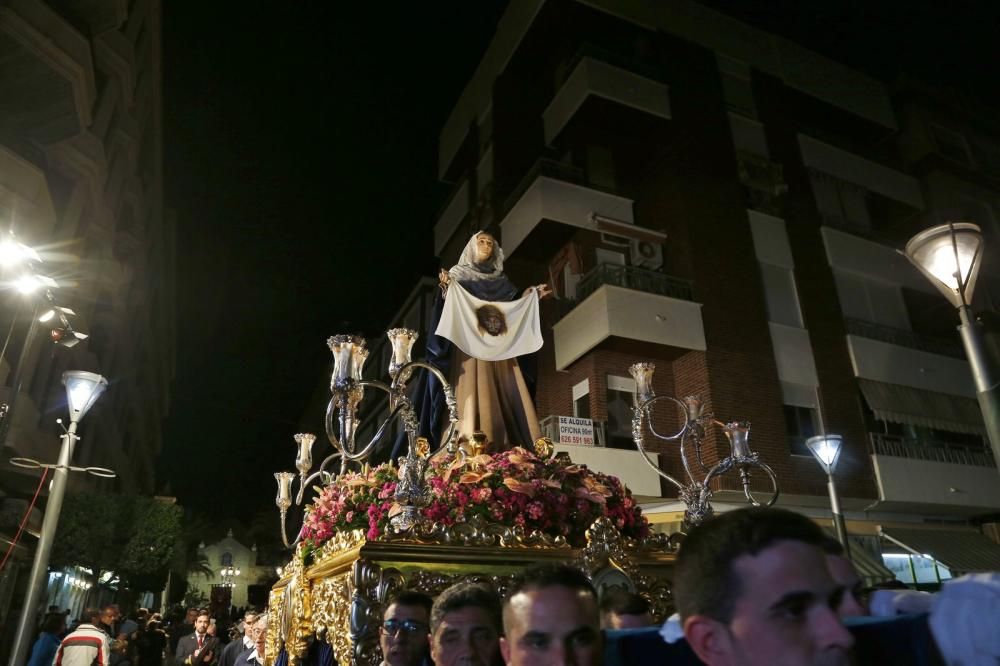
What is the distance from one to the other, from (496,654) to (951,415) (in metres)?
19.7

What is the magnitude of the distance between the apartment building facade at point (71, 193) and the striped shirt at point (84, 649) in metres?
2.67

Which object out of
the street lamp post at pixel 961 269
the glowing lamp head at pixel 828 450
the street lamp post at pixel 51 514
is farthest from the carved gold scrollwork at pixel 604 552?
the glowing lamp head at pixel 828 450

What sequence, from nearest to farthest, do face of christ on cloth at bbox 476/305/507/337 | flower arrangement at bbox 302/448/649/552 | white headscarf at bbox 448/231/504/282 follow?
flower arrangement at bbox 302/448/649/552, face of christ on cloth at bbox 476/305/507/337, white headscarf at bbox 448/231/504/282

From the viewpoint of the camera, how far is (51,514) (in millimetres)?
6004

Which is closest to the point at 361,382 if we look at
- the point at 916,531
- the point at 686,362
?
the point at 686,362

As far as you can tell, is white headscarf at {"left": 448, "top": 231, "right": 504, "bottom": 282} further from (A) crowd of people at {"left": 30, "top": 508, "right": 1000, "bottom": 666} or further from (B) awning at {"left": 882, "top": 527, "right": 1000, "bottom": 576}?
(B) awning at {"left": 882, "top": 527, "right": 1000, "bottom": 576}

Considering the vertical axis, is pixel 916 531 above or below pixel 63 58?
below

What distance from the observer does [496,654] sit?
2.78 metres

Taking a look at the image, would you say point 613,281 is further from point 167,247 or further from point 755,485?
point 167,247

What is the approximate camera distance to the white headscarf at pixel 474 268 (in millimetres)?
6223

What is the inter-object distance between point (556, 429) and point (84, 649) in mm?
8849

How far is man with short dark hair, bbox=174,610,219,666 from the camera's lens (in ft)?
32.8

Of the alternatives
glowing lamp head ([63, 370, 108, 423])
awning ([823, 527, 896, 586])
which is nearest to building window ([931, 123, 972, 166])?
awning ([823, 527, 896, 586])

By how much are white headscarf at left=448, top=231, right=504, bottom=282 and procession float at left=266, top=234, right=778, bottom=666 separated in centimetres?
24
